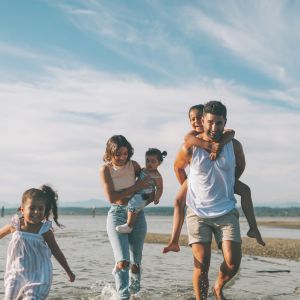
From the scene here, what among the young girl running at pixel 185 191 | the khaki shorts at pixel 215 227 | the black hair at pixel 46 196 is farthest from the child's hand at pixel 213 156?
the black hair at pixel 46 196

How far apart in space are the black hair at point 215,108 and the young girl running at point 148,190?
4.23ft

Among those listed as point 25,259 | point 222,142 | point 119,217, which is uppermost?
point 222,142

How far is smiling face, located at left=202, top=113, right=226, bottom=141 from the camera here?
564cm

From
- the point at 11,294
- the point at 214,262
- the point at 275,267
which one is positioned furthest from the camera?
the point at 214,262

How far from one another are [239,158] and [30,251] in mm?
2511

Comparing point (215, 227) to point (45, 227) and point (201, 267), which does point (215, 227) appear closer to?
point (201, 267)

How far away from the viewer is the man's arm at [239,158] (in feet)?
18.9

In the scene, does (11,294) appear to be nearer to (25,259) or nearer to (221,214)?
(25,259)

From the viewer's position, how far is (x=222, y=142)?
18.5ft

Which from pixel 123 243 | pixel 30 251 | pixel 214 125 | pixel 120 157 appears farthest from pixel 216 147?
pixel 30 251

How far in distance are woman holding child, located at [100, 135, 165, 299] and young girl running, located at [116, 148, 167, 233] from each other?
77 mm

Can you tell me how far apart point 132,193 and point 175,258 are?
319 inches

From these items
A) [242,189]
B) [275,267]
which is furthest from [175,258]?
[242,189]

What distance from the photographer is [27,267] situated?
4762 millimetres
